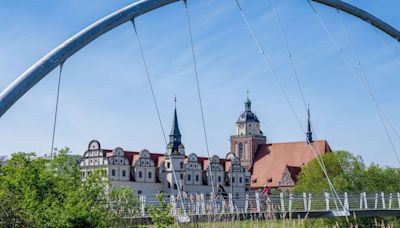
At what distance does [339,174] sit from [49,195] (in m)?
45.2

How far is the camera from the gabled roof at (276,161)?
102 metres

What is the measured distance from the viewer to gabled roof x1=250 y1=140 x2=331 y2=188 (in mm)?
102500

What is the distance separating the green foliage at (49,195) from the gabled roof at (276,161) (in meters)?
82.8

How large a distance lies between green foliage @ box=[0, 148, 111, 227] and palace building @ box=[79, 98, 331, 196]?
4335cm

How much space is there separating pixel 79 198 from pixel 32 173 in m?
2.24

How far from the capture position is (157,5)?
11.4 m

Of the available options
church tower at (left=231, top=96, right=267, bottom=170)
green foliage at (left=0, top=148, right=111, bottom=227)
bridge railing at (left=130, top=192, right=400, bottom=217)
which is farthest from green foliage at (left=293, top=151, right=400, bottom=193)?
church tower at (left=231, top=96, right=267, bottom=170)

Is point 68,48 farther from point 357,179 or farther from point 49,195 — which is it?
point 357,179

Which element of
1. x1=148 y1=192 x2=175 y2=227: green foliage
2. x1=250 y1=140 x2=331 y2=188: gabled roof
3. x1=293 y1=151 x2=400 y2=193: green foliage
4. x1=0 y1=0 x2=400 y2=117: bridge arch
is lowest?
x1=148 y1=192 x2=175 y2=227: green foliage

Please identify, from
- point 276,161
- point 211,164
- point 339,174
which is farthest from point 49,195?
point 276,161

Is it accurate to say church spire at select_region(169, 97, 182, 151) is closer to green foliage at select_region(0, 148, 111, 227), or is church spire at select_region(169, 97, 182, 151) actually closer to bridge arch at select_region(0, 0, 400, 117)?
green foliage at select_region(0, 148, 111, 227)

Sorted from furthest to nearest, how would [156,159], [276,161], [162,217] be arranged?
[276,161] → [156,159] → [162,217]

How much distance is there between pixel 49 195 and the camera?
53.3 ft

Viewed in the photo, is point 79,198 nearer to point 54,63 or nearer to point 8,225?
point 8,225
